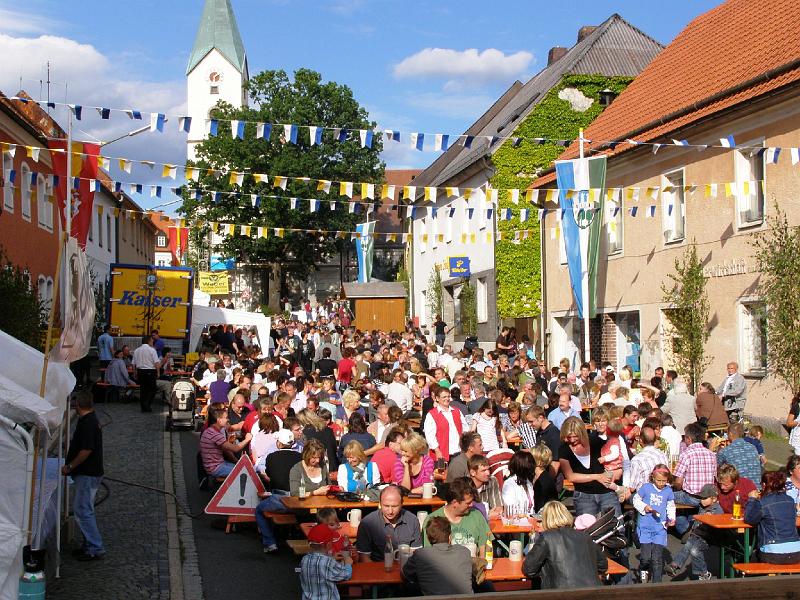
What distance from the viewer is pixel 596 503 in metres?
9.62

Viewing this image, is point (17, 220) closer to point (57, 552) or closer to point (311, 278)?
point (57, 552)

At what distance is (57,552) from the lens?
9164 millimetres

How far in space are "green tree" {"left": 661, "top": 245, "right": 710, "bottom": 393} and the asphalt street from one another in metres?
11.6

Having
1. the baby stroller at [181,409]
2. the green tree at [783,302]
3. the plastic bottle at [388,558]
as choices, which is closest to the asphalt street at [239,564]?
the plastic bottle at [388,558]

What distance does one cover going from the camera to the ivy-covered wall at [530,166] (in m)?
33.0

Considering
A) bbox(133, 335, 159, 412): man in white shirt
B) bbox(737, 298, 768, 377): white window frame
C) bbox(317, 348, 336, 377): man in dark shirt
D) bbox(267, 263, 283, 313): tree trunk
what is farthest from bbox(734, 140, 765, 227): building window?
bbox(267, 263, 283, 313): tree trunk

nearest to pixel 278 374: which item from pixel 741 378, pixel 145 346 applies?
pixel 145 346

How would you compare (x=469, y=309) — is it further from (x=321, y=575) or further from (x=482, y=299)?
(x=321, y=575)

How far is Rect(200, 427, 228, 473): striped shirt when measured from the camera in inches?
511

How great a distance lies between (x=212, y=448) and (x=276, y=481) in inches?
73.9

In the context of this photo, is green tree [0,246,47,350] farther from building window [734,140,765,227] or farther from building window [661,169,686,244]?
building window [734,140,765,227]

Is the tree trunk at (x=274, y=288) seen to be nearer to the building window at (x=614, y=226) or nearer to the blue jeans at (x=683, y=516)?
the building window at (x=614, y=226)

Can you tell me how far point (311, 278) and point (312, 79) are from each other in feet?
66.7

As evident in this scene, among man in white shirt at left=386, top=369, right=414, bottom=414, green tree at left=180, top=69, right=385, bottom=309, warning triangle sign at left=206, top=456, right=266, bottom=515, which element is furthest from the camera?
green tree at left=180, top=69, right=385, bottom=309
